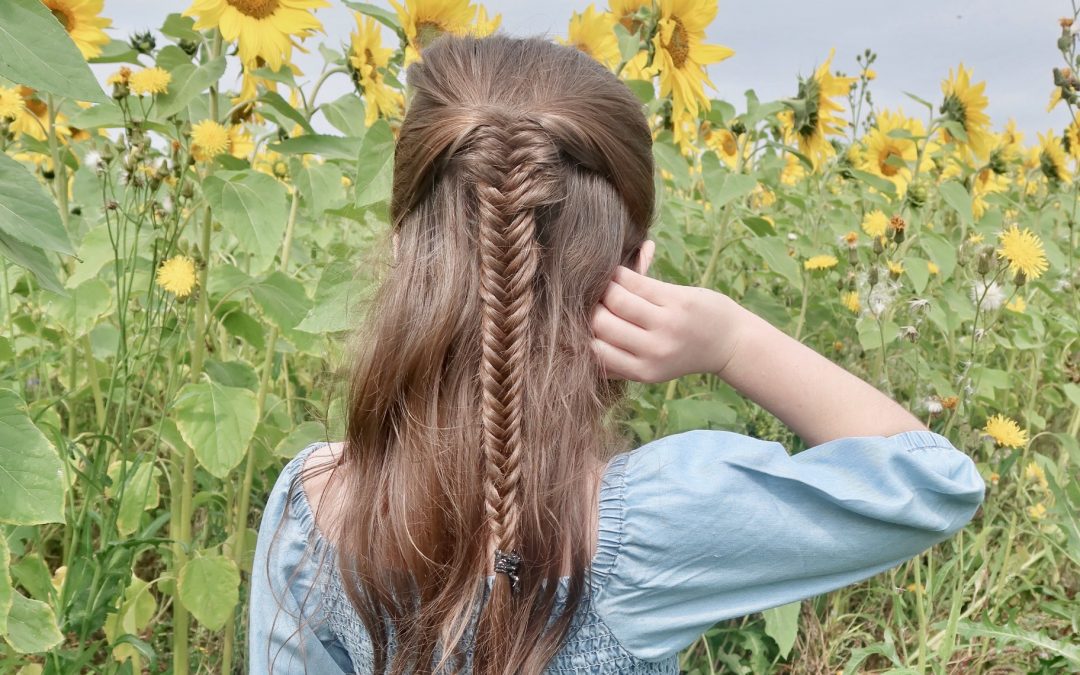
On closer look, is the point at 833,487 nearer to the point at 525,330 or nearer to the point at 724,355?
the point at 724,355

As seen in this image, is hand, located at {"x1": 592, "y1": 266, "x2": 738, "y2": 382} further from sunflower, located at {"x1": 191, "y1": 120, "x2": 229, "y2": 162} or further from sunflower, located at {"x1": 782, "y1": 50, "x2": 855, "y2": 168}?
sunflower, located at {"x1": 782, "y1": 50, "x2": 855, "y2": 168}

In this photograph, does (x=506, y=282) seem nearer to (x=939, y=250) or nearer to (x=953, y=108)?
(x=939, y=250)

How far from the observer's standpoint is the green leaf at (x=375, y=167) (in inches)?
47.7

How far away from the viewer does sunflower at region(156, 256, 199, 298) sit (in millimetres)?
1223

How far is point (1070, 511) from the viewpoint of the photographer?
1537 millimetres

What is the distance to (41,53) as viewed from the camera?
2.52 ft

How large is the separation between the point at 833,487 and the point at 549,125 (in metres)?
0.40

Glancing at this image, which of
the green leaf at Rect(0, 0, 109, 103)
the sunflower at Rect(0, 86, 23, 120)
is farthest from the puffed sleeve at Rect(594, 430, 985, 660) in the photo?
the sunflower at Rect(0, 86, 23, 120)

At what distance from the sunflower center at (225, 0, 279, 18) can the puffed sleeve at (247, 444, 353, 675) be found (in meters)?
0.63

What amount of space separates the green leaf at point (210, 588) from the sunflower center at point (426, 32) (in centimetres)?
75

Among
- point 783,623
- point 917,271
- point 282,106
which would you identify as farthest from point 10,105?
point 917,271

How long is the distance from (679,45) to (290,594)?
1044mm

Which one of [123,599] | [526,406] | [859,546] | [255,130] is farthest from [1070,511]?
[255,130]

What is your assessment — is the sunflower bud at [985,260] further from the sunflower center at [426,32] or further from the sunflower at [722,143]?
the sunflower at [722,143]
